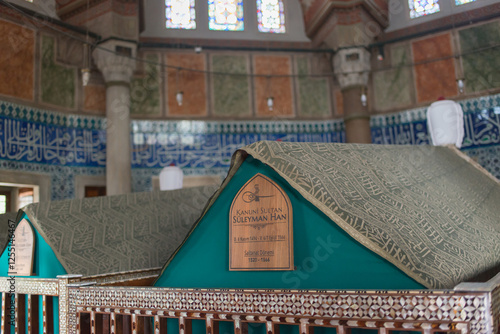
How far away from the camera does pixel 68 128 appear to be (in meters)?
7.03

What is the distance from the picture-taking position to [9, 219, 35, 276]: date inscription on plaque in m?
2.24

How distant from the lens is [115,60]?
279 inches

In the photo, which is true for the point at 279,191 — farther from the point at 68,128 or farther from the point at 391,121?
the point at 391,121

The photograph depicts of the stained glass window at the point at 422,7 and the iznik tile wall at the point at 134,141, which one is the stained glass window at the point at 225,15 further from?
the stained glass window at the point at 422,7

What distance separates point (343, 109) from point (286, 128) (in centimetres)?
118

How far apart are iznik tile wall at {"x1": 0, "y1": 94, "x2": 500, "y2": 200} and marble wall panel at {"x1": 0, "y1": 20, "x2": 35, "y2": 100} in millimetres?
269

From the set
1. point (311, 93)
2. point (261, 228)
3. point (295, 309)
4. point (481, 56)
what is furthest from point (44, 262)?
point (481, 56)

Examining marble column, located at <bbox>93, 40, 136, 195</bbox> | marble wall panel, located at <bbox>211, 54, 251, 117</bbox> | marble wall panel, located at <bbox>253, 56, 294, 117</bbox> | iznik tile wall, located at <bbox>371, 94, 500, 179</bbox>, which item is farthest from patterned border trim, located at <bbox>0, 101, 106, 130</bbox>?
iznik tile wall, located at <bbox>371, 94, 500, 179</bbox>

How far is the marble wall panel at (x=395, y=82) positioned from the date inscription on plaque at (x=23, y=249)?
7.10 metres

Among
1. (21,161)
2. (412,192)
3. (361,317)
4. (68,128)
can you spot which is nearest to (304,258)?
(361,317)

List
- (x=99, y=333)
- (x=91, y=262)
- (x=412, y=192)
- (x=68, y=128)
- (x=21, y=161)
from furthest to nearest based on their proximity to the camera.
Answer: (x=68, y=128)
(x=21, y=161)
(x=91, y=262)
(x=412, y=192)
(x=99, y=333)

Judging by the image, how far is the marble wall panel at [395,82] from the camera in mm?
8055

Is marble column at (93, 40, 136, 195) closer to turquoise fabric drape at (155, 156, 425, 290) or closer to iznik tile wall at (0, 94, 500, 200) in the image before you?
iznik tile wall at (0, 94, 500, 200)

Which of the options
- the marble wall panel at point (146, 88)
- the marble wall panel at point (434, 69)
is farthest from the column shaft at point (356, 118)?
the marble wall panel at point (146, 88)
